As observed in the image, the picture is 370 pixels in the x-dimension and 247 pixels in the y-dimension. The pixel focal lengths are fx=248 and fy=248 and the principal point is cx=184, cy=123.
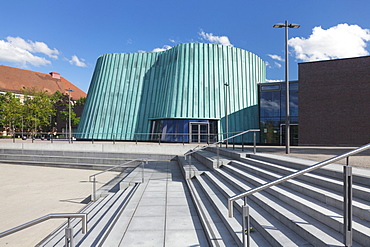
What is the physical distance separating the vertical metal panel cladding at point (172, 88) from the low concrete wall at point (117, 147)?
17.1ft

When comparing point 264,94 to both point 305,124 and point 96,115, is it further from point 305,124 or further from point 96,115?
point 96,115

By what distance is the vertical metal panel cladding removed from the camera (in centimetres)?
2875

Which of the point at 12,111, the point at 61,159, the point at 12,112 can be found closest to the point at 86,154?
the point at 61,159

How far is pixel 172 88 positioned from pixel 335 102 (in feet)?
54.2

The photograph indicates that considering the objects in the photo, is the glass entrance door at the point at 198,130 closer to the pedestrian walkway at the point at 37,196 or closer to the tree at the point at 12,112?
the pedestrian walkway at the point at 37,196

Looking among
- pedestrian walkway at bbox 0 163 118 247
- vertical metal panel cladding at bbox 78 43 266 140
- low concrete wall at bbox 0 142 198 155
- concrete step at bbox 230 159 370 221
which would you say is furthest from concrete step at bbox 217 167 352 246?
vertical metal panel cladding at bbox 78 43 266 140

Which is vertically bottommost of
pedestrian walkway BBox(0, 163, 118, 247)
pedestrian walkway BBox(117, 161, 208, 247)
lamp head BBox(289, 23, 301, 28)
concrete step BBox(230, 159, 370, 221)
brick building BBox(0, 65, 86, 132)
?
pedestrian walkway BBox(0, 163, 118, 247)

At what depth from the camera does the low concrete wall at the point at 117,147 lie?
21.2m

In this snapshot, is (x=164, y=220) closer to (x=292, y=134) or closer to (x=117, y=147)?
(x=117, y=147)

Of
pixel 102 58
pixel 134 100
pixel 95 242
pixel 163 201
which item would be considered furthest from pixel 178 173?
pixel 102 58

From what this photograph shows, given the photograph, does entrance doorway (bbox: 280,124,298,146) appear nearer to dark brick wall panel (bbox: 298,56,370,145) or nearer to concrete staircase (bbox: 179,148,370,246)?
dark brick wall panel (bbox: 298,56,370,145)

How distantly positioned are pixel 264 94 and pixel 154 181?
21.3 metres

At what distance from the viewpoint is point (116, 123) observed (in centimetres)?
3284

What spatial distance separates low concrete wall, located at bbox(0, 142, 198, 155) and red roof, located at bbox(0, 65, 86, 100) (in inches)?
2270
